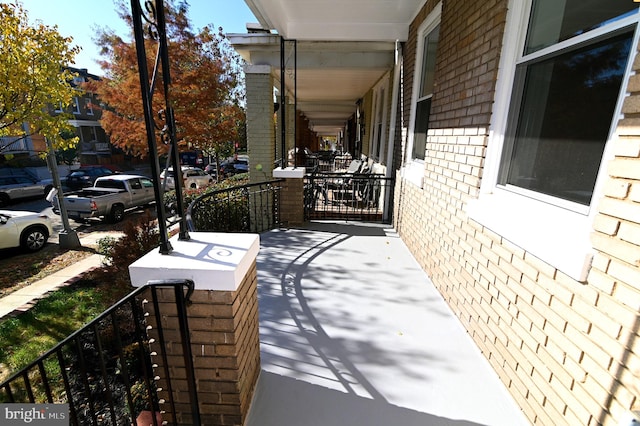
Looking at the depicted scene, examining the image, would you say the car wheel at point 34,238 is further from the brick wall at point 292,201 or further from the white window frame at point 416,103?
the white window frame at point 416,103

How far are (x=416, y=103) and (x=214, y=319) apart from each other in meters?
4.33

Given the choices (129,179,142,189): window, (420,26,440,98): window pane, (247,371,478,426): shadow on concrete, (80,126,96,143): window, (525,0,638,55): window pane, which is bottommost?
(129,179,142,189): window

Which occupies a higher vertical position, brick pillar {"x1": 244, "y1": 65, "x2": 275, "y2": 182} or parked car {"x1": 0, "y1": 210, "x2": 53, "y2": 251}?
brick pillar {"x1": 244, "y1": 65, "x2": 275, "y2": 182}

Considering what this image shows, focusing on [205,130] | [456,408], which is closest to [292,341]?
[456,408]

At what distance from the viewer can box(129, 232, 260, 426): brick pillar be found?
143 cm

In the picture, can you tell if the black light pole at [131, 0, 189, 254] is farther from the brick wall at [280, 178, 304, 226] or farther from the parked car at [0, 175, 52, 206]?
the parked car at [0, 175, 52, 206]

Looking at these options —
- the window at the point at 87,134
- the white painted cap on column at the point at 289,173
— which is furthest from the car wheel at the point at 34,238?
the window at the point at 87,134

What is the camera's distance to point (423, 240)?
12.4 ft

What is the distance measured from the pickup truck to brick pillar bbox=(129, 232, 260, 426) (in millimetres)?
10597

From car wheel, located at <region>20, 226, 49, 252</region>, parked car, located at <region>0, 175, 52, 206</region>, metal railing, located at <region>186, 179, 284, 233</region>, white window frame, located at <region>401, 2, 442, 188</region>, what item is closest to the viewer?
white window frame, located at <region>401, 2, 442, 188</region>

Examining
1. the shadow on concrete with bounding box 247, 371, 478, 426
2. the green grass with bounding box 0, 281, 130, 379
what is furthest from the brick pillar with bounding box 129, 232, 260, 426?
the green grass with bounding box 0, 281, 130, 379

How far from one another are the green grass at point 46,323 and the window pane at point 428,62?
512 centimetres

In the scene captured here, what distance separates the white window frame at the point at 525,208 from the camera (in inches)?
57.7

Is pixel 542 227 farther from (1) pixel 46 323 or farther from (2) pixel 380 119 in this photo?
(2) pixel 380 119
